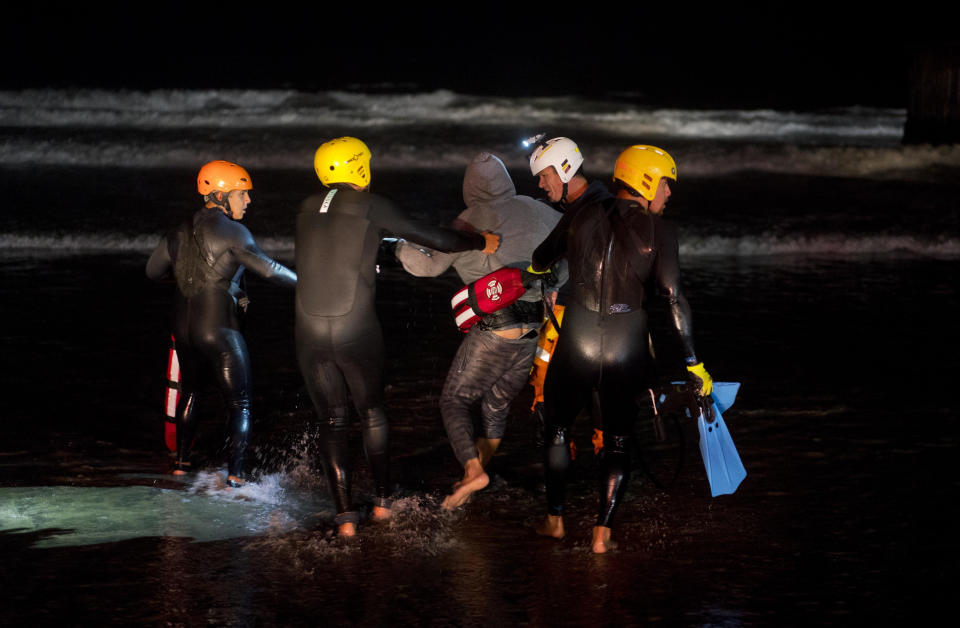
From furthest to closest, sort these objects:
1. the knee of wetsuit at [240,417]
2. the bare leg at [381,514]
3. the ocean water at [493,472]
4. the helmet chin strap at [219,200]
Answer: the knee of wetsuit at [240,417]
the helmet chin strap at [219,200]
the bare leg at [381,514]
the ocean water at [493,472]

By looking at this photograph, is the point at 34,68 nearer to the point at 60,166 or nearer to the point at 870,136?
the point at 60,166

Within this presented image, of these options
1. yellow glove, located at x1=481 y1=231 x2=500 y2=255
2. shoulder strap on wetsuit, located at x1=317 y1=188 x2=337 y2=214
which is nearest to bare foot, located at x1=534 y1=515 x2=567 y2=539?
yellow glove, located at x1=481 y1=231 x2=500 y2=255

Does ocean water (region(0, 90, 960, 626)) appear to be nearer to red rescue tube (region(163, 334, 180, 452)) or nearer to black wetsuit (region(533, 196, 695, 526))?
red rescue tube (region(163, 334, 180, 452))

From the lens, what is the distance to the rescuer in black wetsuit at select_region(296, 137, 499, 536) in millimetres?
5727

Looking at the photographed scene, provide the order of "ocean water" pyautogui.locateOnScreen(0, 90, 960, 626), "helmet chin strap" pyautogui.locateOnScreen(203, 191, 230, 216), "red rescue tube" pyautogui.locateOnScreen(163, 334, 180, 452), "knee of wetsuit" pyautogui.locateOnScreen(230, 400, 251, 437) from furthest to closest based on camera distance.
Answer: "red rescue tube" pyautogui.locateOnScreen(163, 334, 180, 452)
"knee of wetsuit" pyautogui.locateOnScreen(230, 400, 251, 437)
"helmet chin strap" pyautogui.locateOnScreen(203, 191, 230, 216)
"ocean water" pyautogui.locateOnScreen(0, 90, 960, 626)

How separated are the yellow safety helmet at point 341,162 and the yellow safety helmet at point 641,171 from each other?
1.24m

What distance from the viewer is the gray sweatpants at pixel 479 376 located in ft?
20.9

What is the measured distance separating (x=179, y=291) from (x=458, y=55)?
54.6 m

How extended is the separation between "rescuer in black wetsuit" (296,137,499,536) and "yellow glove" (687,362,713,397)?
1.29 meters

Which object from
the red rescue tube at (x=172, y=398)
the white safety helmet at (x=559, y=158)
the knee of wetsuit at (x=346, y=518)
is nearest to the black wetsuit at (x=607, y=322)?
the white safety helmet at (x=559, y=158)

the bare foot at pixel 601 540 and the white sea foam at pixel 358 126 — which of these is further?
the white sea foam at pixel 358 126

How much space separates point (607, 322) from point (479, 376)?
110cm

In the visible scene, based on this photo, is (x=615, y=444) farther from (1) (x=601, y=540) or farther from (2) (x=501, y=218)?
(2) (x=501, y=218)

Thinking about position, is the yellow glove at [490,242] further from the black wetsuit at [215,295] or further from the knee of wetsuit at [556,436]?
the black wetsuit at [215,295]
